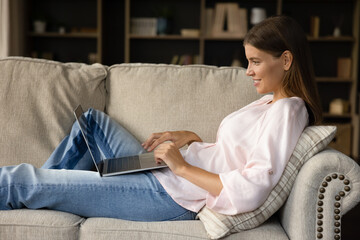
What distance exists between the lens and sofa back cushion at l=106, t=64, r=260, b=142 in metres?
2.01

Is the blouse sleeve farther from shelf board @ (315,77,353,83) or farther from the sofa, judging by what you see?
shelf board @ (315,77,353,83)

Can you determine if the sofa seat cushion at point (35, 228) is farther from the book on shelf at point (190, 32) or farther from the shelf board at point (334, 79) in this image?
the shelf board at point (334, 79)

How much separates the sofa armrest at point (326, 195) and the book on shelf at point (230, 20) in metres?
3.48

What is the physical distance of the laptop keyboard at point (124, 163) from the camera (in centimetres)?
160

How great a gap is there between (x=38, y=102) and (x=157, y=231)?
0.89 m

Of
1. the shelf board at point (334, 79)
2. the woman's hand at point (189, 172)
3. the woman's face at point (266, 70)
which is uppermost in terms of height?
the woman's face at point (266, 70)

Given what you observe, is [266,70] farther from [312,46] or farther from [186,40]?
[312,46]

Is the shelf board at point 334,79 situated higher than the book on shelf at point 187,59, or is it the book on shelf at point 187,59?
the book on shelf at point 187,59

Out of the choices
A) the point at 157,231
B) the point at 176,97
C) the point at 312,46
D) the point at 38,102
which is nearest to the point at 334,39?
the point at 312,46

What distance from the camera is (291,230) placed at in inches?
55.8

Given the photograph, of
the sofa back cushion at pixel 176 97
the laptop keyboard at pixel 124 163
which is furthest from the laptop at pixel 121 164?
the sofa back cushion at pixel 176 97

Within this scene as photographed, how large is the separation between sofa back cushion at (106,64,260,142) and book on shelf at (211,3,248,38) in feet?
8.84

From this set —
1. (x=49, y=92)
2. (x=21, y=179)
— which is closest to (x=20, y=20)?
(x=49, y=92)

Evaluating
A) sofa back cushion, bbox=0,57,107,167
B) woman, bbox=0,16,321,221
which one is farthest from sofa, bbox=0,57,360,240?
woman, bbox=0,16,321,221
